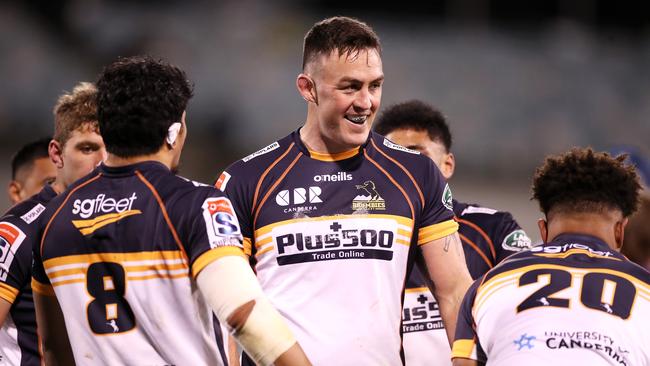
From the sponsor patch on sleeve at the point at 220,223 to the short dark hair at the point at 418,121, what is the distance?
257 cm

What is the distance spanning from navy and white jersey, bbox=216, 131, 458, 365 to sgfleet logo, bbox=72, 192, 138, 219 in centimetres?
83

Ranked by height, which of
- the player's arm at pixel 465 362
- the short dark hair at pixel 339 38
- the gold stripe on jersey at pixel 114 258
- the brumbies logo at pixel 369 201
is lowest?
the player's arm at pixel 465 362

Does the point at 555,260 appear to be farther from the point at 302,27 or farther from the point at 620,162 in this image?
the point at 302,27

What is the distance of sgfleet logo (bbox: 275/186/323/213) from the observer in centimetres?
429

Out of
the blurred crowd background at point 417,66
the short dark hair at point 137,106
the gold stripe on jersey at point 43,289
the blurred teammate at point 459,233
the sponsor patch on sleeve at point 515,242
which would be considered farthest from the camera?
the blurred crowd background at point 417,66

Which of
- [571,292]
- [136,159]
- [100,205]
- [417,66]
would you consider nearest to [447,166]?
[571,292]

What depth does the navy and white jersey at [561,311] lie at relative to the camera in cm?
361

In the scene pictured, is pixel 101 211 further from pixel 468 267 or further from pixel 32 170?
pixel 32 170

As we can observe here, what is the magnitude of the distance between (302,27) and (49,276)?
517 inches

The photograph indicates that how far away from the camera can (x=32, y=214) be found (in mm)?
4430

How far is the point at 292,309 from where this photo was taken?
420 centimetres

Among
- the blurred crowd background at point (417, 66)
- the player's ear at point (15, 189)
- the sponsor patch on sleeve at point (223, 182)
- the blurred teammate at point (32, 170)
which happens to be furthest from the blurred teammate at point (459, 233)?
the blurred crowd background at point (417, 66)

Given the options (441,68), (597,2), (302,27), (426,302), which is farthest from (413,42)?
(426,302)

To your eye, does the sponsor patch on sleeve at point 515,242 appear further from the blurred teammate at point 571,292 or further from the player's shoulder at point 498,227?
the blurred teammate at point 571,292
